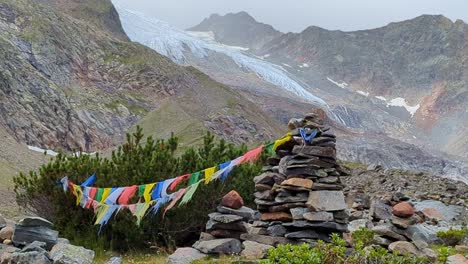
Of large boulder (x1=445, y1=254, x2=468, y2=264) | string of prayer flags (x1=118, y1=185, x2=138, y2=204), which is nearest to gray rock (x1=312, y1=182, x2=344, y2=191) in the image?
large boulder (x1=445, y1=254, x2=468, y2=264)

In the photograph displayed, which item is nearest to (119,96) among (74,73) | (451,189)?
(74,73)

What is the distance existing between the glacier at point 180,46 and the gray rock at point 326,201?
152m

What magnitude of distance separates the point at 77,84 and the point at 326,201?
67.5 meters

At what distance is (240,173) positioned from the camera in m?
16.2

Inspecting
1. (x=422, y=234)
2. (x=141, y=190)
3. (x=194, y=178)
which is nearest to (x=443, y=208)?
(x=422, y=234)

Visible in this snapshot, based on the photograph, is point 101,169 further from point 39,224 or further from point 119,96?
point 119,96

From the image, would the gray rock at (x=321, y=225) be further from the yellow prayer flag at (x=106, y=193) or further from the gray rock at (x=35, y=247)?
the yellow prayer flag at (x=106, y=193)

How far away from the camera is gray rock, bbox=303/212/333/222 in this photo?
414 inches

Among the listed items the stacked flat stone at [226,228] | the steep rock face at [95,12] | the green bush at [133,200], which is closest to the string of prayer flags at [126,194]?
the green bush at [133,200]

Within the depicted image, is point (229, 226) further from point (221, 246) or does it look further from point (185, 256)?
point (185, 256)

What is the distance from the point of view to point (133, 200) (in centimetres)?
1355

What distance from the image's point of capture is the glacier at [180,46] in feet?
547

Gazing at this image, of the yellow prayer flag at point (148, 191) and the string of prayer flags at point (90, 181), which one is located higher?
the yellow prayer flag at point (148, 191)

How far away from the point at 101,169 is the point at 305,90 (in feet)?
580
